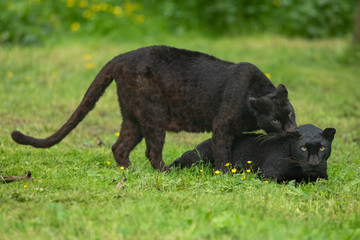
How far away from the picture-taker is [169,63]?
5926 mm

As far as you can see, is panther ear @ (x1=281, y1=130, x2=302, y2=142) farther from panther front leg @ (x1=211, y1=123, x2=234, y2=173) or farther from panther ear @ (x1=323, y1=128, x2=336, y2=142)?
panther front leg @ (x1=211, y1=123, x2=234, y2=173)

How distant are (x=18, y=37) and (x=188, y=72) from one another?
8.12 meters

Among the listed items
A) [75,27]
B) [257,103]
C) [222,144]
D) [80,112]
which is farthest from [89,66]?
[257,103]

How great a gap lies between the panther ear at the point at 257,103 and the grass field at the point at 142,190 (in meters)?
0.68

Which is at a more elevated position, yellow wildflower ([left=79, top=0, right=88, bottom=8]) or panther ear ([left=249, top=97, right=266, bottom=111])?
yellow wildflower ([left=79, top=0, right=88, bottom=8])

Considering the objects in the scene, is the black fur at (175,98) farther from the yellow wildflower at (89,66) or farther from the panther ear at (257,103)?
the yellow wildflower at (89,66)

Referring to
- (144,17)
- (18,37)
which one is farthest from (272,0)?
(18,37)

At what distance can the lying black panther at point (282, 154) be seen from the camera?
513cm

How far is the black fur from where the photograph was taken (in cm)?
561

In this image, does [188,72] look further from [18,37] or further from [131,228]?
[18,37]

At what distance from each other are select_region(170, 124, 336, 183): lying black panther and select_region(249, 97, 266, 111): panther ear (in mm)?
350

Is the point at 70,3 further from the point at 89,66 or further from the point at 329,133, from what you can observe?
the point at 329,133

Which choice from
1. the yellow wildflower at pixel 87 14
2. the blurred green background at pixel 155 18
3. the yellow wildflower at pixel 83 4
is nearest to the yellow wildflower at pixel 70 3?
the blurred green background at pixel 155 18

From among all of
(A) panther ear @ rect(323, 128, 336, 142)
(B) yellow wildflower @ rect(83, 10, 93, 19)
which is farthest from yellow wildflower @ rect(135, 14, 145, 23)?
(A) panther ear @ rect(323, 128, 336, 142)
